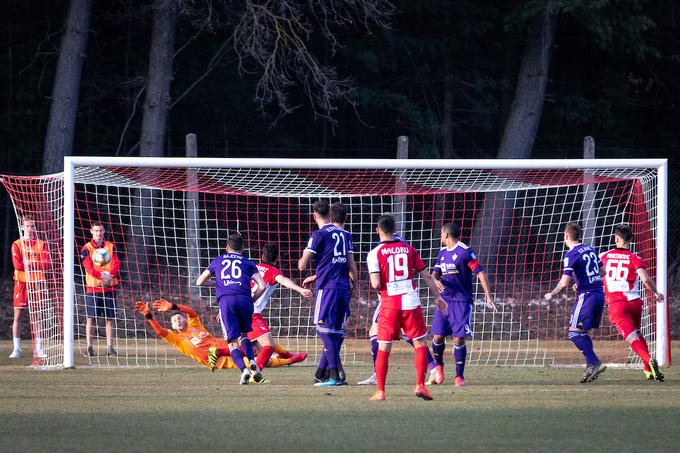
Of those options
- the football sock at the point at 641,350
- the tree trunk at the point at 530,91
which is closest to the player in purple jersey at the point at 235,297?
the football sock at the point at 641,350

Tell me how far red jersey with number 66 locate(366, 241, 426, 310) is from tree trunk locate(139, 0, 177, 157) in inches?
465

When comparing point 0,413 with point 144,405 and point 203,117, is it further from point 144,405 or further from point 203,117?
point 203,117

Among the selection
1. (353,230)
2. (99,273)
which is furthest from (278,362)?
(353,230)

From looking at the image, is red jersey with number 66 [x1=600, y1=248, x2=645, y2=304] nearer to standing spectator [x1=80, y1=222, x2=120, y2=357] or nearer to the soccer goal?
the soccer goal

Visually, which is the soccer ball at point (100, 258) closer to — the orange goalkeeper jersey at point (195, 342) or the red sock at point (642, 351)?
the orange goalkeeper jersey at point (195, 342)

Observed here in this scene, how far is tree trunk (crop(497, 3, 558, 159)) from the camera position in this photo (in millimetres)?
22750

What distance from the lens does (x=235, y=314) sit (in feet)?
36.4

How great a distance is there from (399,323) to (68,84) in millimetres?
12896

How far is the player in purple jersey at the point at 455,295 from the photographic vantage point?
35.8 feet

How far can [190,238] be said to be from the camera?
1708 cm

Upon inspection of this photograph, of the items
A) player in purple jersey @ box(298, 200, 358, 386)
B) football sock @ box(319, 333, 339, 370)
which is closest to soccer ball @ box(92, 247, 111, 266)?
player in purple jersey @ box(298, 200, 358, 386)

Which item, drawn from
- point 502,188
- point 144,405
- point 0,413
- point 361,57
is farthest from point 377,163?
point 361,57

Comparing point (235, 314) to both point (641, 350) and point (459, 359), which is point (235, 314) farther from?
point (641, 350)

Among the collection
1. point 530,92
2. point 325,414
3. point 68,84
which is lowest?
point 325,414
